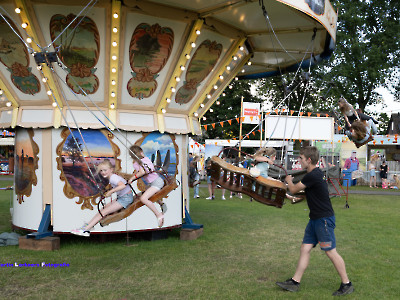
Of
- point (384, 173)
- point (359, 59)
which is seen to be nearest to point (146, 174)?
point (384, 173)

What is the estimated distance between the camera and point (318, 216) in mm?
5926

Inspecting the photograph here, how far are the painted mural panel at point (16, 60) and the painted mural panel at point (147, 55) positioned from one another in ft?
6.23

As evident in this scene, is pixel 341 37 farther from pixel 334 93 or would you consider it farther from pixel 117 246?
pixel 117 246

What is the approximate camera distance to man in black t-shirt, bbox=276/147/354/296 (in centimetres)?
586

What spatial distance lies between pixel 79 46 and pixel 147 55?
50.1 inches

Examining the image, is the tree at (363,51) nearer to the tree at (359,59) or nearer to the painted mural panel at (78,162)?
the tree at (359,59)

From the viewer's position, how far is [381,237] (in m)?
9.88

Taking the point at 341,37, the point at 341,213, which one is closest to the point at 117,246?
the point at 341,213

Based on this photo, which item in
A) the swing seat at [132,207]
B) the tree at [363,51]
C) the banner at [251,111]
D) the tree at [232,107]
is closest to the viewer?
the swing seat at [132,207]

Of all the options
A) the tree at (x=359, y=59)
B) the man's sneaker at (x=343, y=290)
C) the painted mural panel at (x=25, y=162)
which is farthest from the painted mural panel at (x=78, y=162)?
the tree at (x=359, y=59)

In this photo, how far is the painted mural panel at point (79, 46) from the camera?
25.6 feet

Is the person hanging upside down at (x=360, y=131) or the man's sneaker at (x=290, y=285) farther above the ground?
the person hanging upside down at (x=360, y=131)

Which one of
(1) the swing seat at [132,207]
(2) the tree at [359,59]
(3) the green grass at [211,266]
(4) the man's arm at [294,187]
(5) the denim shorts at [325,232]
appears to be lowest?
(3) the green grass at [211,266]

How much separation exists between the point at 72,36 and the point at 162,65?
70.3 inches
